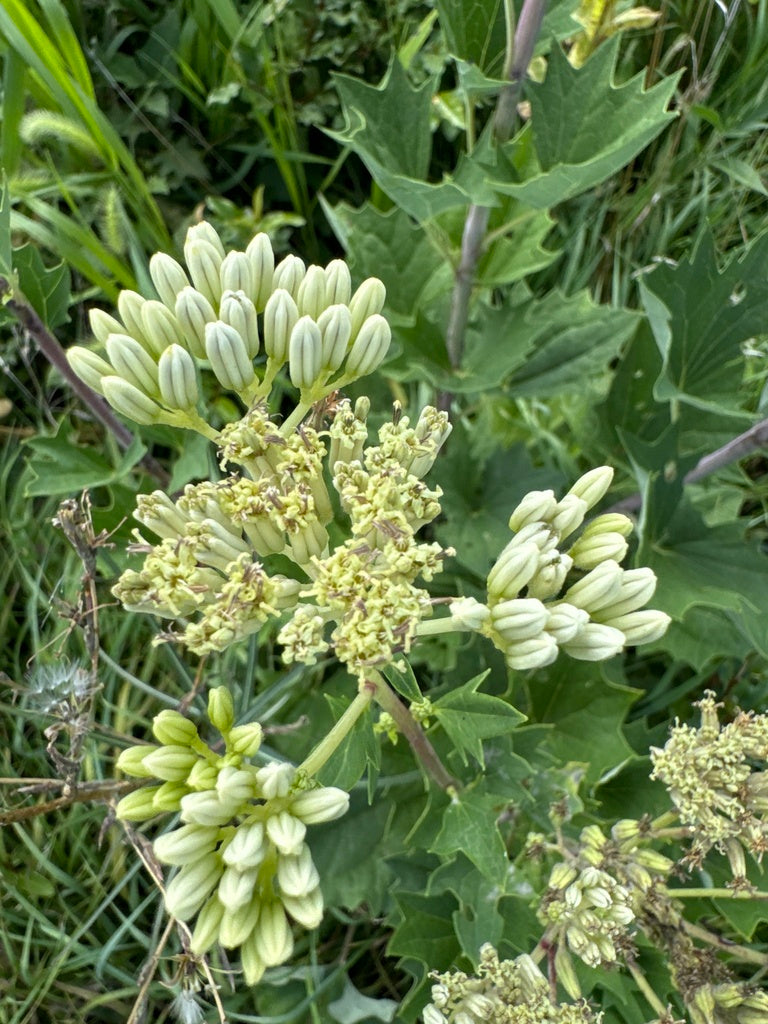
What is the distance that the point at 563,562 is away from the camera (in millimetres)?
1702

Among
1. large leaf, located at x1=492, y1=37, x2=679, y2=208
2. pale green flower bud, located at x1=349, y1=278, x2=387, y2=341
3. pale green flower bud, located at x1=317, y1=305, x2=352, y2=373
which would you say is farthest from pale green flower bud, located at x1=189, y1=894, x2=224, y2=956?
large leaf, located at x1=492, y1=37, x2=679, y2=208

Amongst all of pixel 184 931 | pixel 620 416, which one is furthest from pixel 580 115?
pixel 184 931

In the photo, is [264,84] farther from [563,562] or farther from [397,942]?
[397,942]

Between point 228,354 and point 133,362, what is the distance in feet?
0.73

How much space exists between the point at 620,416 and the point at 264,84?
7.00 feet

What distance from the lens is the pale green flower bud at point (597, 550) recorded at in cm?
180

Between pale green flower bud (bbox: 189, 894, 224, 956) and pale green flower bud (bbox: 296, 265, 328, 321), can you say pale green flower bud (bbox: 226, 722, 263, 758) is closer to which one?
pale green flower bud (bbox: 189, 894, 224, 956)

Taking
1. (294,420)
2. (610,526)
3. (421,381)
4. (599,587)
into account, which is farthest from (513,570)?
(421,381)

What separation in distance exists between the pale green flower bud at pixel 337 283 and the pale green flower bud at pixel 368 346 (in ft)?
0.27

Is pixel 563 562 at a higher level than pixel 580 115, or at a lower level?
lower

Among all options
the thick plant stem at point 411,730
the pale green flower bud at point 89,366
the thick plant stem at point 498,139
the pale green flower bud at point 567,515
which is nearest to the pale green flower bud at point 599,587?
the pale green flower bud at point 567,515

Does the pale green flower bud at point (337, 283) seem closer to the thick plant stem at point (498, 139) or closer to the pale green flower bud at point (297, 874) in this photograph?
the thick plant stem at point (498, 139)

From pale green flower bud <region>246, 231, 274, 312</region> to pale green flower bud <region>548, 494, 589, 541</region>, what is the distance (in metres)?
0.83

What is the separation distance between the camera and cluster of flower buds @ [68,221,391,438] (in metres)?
1.83
